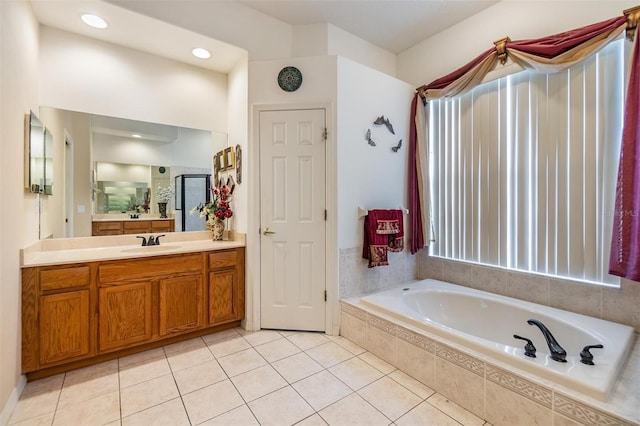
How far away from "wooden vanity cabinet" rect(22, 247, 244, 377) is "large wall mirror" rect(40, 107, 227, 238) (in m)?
0.65

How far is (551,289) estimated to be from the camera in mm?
2264

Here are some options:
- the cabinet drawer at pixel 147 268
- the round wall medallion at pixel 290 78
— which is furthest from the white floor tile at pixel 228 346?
the round wall medallion at pixel 290 78

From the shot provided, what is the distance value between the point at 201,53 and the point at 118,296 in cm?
228

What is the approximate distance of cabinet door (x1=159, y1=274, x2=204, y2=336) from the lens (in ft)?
7.75

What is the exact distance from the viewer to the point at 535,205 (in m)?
2.36

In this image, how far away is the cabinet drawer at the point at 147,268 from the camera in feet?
6.97

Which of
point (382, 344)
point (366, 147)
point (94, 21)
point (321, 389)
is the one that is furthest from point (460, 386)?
point (94, 21)

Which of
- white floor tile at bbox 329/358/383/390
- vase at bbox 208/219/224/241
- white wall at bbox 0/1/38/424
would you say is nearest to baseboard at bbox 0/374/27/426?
white wall at bbox 0/1/38/424

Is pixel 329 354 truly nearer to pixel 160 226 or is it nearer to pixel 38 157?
pixel 160 226

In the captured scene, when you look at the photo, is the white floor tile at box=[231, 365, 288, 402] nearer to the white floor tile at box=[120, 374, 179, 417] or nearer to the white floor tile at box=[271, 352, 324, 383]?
the white floor tile at box=[271, 352, 324, 383]

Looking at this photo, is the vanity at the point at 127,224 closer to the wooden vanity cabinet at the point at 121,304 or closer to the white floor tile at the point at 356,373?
the wooden vanity cabinet at the point at 121,304

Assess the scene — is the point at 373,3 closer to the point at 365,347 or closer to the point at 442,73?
the point at 442,73

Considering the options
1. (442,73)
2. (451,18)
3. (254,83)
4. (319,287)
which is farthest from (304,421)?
(451,18)

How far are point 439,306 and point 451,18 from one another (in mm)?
2777
